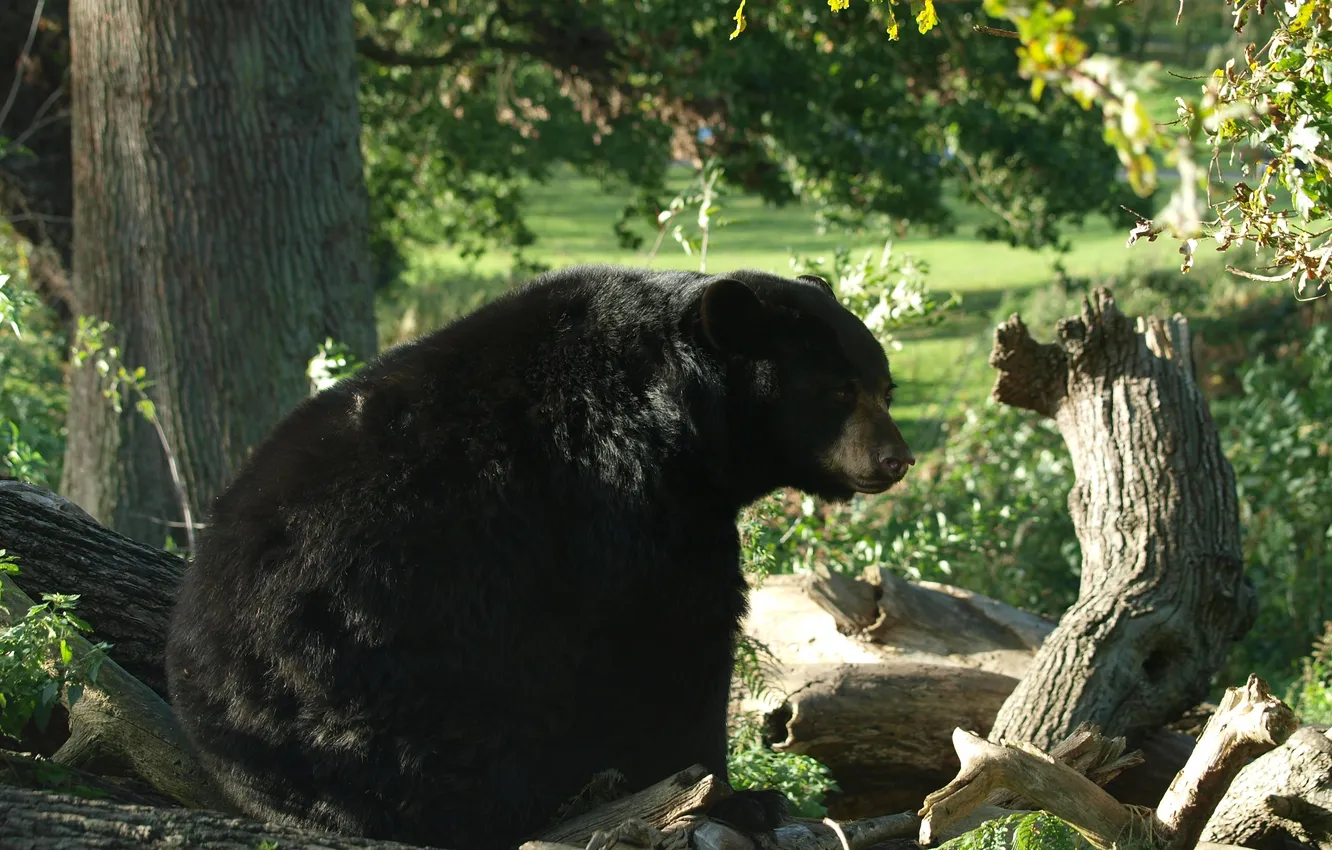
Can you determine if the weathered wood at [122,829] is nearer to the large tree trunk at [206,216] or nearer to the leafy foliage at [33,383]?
the leafy foliage at [33,383]

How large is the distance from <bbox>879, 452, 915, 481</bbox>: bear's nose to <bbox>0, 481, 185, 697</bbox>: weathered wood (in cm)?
259

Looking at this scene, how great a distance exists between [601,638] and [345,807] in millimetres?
861

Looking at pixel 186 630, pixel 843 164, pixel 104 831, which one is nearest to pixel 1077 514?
pixel 186 630

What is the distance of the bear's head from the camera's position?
13.1 ft

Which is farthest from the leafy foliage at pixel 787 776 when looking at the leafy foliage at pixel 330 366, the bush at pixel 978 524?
the leafy foliage at pixel 330 366

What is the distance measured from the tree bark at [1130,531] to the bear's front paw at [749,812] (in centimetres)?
174

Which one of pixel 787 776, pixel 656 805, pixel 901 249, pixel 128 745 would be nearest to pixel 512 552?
pixel 656 805

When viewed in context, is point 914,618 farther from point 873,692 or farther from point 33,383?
point 33,383

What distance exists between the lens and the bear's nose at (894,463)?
4.00 meters

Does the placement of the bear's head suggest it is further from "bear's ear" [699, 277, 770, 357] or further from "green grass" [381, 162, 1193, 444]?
"green grass" [381, 162, 1193, 444]

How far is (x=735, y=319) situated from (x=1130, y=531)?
7.62 feet

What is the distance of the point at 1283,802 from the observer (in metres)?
3.64

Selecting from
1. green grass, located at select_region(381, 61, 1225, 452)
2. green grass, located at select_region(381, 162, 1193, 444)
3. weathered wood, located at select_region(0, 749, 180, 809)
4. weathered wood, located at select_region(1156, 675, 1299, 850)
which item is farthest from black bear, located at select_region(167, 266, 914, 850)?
green grass, located at select_region(381, 162, 1193, 444)

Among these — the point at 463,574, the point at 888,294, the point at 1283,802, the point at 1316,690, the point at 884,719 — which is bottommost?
the point at 1316,690
